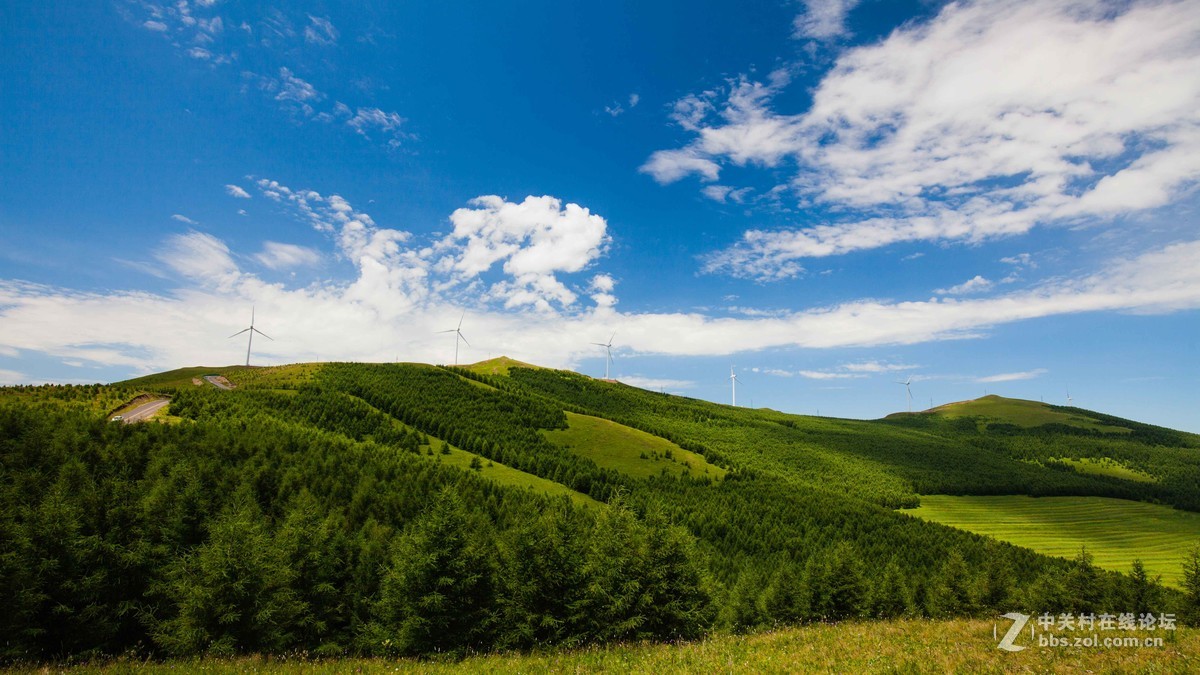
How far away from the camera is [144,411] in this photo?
11494cm

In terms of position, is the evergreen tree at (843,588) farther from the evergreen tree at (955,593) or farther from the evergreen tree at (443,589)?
the evergreen tree at (443,589)

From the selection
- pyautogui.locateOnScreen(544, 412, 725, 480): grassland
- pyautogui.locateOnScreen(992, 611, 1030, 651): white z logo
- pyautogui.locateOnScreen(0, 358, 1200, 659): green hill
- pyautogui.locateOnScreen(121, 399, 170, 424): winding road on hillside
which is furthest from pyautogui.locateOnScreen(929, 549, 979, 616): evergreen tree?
pyautogui.locateOnScreen(121, 399, 170, 424): winding road on hillside

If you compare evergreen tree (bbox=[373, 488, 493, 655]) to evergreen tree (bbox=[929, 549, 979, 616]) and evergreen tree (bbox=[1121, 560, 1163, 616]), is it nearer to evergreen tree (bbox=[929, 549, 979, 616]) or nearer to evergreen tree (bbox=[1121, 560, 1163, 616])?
evergreen tree (bbox=[929, 549, 979, 616])

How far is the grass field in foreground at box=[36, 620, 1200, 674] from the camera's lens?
1396 centimetres

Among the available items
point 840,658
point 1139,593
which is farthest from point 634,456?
point 840,658

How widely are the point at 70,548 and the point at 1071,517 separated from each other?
913ft

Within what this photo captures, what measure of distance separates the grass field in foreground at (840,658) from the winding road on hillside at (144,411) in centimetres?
11160

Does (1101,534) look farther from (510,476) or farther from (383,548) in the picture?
(383,548)

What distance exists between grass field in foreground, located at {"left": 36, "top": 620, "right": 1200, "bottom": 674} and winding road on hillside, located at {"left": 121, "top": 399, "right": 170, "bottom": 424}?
111604 millimetres

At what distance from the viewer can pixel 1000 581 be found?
267 feet

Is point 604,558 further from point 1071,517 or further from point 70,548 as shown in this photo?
point 1071,517

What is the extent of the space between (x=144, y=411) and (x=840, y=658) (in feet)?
482

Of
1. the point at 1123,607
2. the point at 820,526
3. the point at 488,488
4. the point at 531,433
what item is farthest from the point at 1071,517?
the point at 488,488

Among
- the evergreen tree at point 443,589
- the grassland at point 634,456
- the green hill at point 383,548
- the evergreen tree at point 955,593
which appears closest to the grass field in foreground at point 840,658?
the green hill at point 383,548
